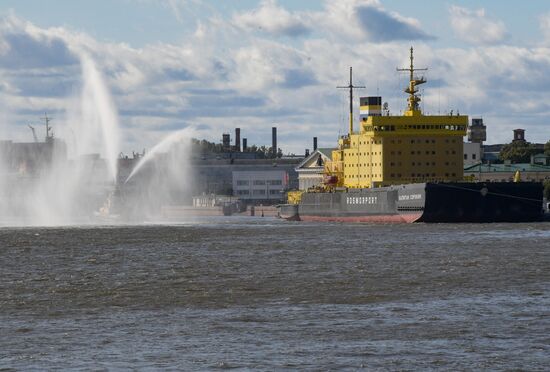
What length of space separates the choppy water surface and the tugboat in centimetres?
3379

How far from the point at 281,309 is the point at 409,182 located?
3056 inches

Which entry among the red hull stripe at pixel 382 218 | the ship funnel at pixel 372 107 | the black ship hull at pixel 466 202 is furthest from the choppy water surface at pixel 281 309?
the ship funnel at pixel 372 107

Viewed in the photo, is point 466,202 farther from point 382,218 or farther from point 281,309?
point 281,309

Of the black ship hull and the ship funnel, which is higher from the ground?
the ship funnel

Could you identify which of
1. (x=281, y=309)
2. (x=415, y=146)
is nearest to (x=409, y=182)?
(x=415, y=146)

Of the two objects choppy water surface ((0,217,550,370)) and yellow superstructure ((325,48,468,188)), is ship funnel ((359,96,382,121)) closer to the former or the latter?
yellow superstructure ((325,48,468,188))

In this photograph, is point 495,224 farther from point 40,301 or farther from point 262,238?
point 40,301

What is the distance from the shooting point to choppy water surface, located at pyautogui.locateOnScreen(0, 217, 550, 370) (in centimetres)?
2756

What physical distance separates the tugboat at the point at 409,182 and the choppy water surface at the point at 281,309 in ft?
111

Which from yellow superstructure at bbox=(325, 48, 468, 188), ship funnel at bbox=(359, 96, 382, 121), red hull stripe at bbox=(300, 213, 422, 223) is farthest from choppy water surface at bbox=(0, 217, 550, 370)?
ship funnel at bbox=(359, 96, 382, 121)

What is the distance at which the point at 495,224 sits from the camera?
97375 millimetres

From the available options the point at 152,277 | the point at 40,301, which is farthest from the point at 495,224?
the point at 40,301

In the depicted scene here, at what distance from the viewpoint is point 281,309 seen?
35.4m

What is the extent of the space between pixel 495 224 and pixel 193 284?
57.0 m
